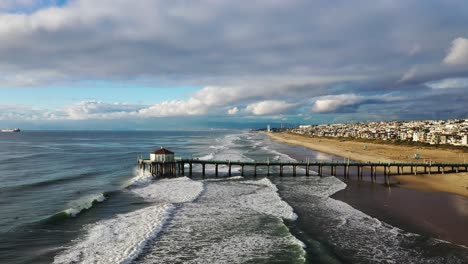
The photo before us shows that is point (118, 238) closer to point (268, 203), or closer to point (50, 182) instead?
point (268, 203)

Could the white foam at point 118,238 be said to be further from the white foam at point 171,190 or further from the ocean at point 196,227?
the white foam at point 171,190

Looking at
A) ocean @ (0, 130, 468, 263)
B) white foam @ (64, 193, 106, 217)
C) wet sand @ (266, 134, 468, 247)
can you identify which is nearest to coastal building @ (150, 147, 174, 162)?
ocean @ (0, 130, 468, 263)

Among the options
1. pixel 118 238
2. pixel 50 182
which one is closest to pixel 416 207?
pixel 118 238

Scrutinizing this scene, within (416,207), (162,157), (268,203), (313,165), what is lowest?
(416,207)

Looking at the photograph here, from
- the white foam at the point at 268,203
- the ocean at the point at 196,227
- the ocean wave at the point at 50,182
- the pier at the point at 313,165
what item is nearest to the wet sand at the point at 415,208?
the ocean at the point at 196,227

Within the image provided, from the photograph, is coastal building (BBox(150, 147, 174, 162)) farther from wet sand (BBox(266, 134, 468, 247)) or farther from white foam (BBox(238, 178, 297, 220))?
wet sand (BBox(266, 134, 468, 247))
